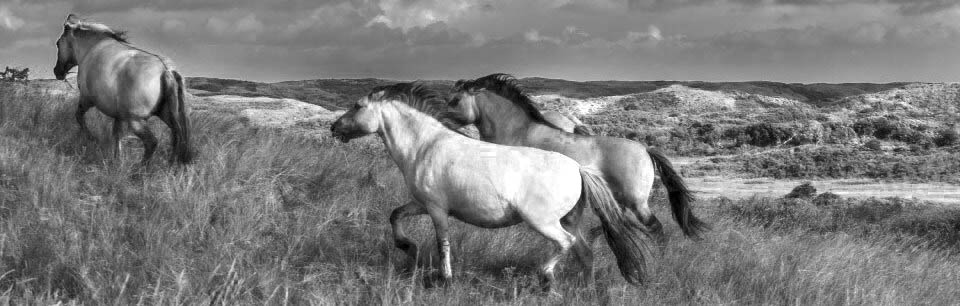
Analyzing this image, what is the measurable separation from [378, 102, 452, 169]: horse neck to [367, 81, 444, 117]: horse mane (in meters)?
0.05

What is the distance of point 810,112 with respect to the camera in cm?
2669

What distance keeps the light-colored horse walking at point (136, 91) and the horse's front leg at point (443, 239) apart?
132 inches

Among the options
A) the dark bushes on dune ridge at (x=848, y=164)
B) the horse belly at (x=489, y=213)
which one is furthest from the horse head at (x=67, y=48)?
the dark bushes on dune ridge at (x=848, y=164)

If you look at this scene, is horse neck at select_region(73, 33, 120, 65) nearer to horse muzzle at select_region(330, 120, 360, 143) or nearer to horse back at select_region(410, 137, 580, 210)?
horse muzzle at select_region(330, 120, 360, 143)

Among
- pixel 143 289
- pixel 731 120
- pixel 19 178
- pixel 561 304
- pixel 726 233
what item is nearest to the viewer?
pixel 143 289

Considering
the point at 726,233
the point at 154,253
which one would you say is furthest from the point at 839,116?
the point at 154,253

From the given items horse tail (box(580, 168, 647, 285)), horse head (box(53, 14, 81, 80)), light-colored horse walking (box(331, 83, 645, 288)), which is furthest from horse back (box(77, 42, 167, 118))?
horse tail (box(580, 168, 647, 285))

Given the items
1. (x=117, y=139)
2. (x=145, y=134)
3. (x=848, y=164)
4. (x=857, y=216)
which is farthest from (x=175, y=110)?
(x=848, y=164)

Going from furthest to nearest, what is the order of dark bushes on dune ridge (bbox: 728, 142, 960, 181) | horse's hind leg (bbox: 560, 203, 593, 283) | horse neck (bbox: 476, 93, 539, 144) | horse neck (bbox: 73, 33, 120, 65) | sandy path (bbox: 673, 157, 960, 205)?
1. dark bushes on dune ridge (bbox: 728, 142, 960, 181)
2. sandy path (bbox: 673, 157, 960, 205)
3. horse neck (bbox: 73, 33, 120, 65)
4. horse neck (bbox: 476, 93, 539, 144)
5. horse's hind leg (bbox: 560, 203, 593, 283)

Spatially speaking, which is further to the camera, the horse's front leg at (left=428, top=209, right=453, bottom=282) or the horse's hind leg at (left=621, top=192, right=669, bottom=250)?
the horse's hind leg at (left=621, top=192, right=669, bottom=250)

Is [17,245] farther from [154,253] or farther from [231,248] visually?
[231,248]

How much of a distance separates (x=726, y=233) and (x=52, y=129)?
6741mm

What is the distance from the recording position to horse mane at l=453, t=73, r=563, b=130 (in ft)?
29.0

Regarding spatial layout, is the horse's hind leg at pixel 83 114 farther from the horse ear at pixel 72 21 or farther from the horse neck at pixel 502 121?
the horse neck at pixel 502 121
